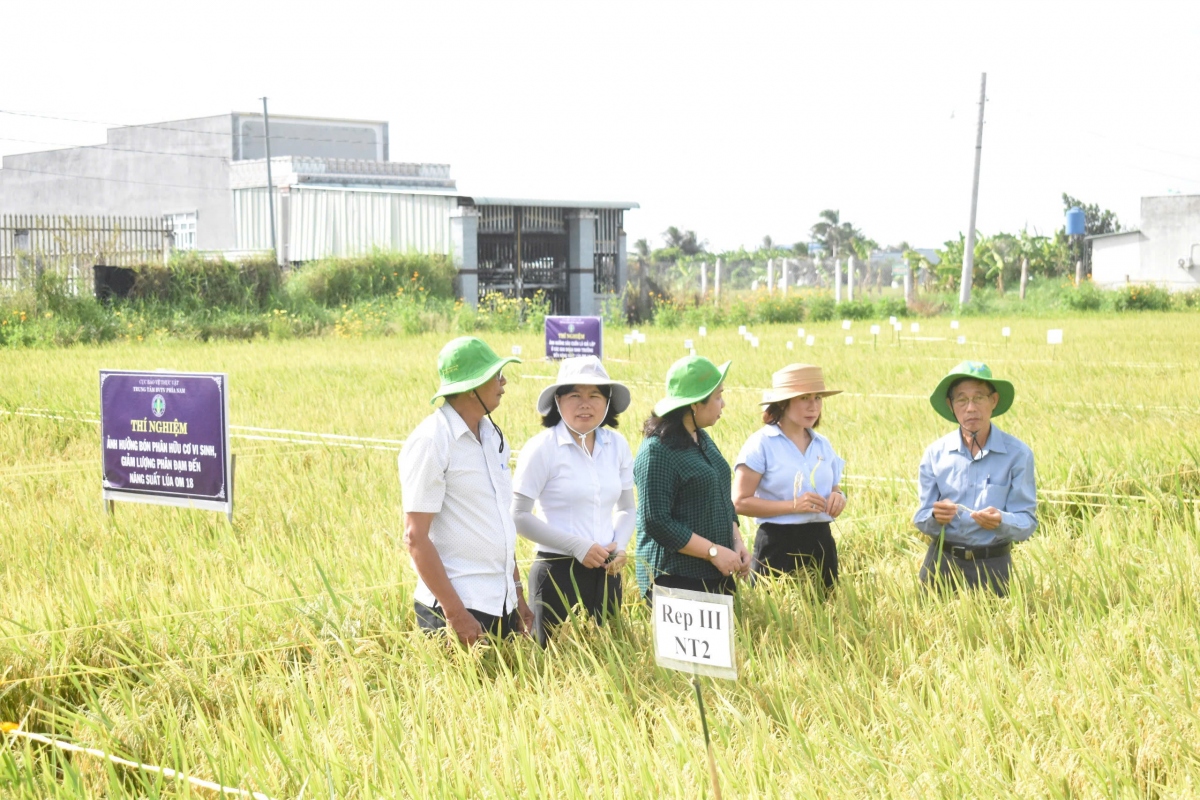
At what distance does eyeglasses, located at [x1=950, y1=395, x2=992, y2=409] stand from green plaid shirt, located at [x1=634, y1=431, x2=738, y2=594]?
2.92 ft

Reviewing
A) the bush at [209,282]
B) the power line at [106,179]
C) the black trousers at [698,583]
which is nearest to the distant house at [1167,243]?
the bush at [209,282]

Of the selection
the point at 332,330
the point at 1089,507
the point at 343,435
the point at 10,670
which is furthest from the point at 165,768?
the point at 332,330

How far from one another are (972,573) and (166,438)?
14.7 feet

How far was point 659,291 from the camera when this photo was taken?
96.8ft

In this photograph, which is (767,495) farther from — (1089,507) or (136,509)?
(136,509)

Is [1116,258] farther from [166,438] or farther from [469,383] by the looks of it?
[469,383]

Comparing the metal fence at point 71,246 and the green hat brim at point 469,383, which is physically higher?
the metal fence at point 71,246

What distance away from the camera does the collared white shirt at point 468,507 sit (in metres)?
3.83

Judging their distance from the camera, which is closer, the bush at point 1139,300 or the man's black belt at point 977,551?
the man's black belt at point 977,551

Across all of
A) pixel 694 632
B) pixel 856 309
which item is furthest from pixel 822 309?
pixel 694 632

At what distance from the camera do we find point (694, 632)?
2.75m

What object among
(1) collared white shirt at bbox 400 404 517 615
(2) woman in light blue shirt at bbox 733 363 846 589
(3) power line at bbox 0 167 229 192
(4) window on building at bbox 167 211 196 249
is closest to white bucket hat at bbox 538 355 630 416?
(1) collared white shirt at bbox 400 404 517 615

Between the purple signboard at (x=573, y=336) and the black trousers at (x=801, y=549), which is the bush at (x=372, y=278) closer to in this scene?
the purple signboard at (x=573, y=336)

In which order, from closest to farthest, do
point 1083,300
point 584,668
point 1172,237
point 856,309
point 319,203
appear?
point 584,668
point 319,203
point 856,309
point 1083,300
point 1172,237
